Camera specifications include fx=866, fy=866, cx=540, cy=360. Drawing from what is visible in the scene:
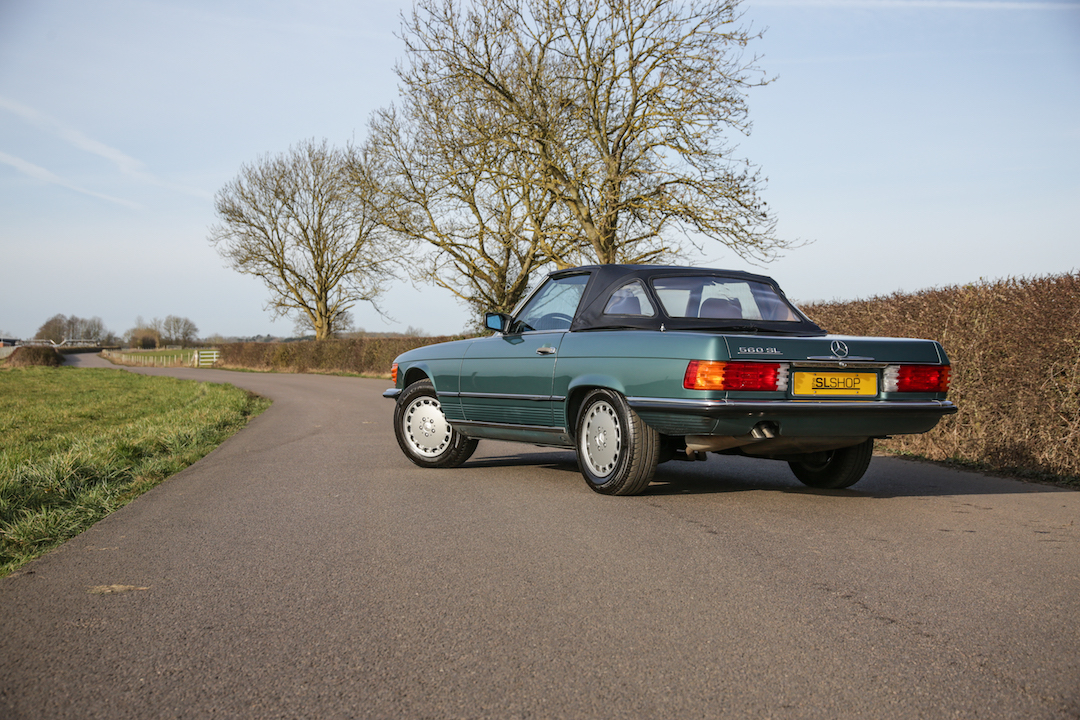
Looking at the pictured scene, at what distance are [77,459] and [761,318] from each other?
21.3 feet

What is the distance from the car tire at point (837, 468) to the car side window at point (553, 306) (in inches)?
87.8

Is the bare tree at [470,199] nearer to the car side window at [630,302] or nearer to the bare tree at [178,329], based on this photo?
the car side window at [630,302]

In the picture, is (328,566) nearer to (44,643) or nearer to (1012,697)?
(44,643)

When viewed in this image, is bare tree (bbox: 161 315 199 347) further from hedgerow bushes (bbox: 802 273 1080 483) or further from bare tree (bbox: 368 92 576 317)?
hedgerow bushes (bbox: 802 273 1080 483)

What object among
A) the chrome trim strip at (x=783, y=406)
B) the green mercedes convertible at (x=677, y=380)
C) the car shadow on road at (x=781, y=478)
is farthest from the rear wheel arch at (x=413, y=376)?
the chrome trim strip at (x=783, y=406)

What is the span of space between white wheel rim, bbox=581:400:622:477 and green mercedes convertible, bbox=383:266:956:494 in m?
0.01

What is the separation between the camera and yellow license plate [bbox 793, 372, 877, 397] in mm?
5414

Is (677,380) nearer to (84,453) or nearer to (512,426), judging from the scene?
(512,426)

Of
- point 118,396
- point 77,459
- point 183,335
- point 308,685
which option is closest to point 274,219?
point 118,396

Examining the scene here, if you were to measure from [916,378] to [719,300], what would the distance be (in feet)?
4.79

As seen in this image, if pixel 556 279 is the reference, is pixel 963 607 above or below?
below

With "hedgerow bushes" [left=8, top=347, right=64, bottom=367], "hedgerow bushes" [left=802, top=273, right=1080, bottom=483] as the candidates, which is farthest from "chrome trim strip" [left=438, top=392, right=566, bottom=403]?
"hedgerow bushes" [left=8, top=347, right=64, bottom=367]

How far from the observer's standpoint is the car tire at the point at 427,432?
791cm

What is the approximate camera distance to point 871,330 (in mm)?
9961
